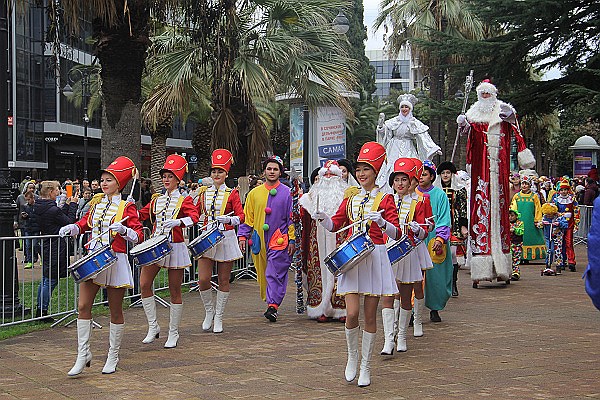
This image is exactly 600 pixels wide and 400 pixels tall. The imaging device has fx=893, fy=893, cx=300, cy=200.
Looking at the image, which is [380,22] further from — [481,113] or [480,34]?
[481,113]

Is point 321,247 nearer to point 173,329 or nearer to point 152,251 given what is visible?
point 173,329

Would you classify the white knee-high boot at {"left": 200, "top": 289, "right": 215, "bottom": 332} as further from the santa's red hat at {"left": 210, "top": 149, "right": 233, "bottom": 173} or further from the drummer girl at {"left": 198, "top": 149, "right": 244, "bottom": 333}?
the santa's red hat at {"left": 210, "top": 149, "right": 233, "bottom": 173}

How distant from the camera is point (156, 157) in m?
29.8

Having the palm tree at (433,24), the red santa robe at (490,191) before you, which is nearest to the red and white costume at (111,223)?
the red santa robe at (490,191)

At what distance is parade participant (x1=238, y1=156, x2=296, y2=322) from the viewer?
10953 millimetres

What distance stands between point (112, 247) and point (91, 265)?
42cm

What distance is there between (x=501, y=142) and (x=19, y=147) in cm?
3458

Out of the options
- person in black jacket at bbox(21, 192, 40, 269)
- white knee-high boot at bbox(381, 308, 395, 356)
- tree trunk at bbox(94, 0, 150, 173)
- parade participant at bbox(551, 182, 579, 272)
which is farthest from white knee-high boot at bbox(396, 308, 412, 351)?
parade participant at bbox(551, 182, 579, 272)

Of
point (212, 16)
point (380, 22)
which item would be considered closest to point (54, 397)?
point (212, 16)

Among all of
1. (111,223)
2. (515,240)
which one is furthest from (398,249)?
(515,240)

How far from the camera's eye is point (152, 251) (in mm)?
8750

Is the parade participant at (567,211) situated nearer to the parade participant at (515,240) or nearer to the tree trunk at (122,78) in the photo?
the parade participant at (515,240)

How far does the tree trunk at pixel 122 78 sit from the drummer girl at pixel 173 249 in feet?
11.5

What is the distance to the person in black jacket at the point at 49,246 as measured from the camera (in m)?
10.9
